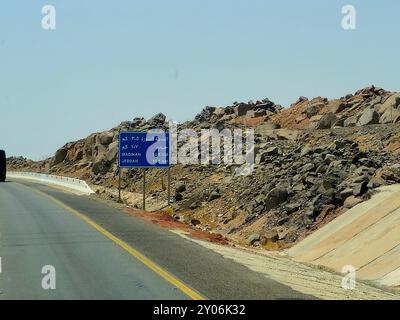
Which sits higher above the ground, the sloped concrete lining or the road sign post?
the road sign post

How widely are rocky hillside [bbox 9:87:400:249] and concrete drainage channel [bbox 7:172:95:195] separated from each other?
2583 millimetres

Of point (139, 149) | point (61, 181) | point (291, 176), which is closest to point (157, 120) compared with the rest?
point (61, 181)

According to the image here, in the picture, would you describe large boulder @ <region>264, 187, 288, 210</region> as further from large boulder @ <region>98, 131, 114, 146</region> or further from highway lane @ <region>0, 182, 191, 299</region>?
large boulder @ <region>98, 131, 114, 146</region>

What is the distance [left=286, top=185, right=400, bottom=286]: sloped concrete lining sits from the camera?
18.9 meters

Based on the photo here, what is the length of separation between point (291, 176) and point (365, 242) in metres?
15.4

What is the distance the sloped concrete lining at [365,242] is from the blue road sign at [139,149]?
1349 centimetres

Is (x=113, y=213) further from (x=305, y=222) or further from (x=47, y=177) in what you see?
(x=47, y=177)

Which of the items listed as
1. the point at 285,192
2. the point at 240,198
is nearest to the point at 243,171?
the point at 240,198

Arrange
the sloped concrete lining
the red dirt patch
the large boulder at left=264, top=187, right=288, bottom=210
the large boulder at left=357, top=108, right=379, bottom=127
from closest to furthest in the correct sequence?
the sloped concrete lining → the red dirt patch → the large boulder at left=264, top=187, right=288, bottom=210 → the large boulder at left=357, top=108, right=379, bottom=127

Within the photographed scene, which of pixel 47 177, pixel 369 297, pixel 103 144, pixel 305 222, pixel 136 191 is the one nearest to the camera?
pixel 369 297

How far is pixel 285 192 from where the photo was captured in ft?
110

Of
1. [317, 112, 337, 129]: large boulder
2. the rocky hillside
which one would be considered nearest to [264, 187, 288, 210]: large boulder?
the rocky hillside

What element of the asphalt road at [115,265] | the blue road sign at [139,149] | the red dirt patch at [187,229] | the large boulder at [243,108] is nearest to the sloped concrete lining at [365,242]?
the red dirt patch at [187,229]

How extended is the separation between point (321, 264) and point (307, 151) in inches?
718
